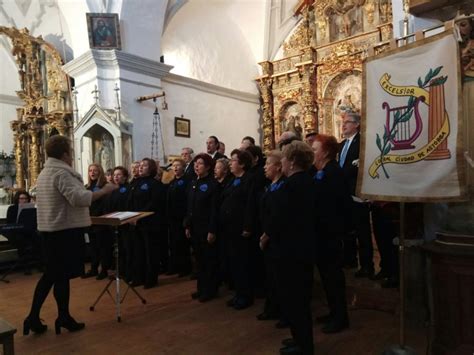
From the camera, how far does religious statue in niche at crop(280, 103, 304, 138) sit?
10258mm

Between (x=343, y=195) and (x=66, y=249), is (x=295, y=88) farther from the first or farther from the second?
(x=66, y=249)

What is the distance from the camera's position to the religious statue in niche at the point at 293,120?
33.7 feet

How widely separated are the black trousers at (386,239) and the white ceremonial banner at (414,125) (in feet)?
3.22

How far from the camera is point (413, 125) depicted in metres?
2.56

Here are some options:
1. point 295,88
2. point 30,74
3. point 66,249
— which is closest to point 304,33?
point 295,88

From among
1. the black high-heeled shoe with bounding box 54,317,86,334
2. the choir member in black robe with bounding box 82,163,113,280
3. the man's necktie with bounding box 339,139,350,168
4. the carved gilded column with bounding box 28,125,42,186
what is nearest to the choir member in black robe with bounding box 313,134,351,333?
the man's necktie with bounding box 339,139,350,168

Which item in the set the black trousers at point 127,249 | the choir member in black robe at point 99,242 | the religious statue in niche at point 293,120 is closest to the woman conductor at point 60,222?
the black trousers at point 127,249

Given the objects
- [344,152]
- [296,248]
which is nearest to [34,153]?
[344,152]

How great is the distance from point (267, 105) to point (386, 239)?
7543mm

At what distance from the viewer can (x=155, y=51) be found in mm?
8555

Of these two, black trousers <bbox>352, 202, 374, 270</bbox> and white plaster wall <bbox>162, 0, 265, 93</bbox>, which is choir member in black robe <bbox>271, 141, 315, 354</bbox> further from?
white plaster wall <bbox>162, 0, 265, 93</bbox>

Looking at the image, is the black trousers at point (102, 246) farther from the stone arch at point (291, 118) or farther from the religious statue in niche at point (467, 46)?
the stone arch at point (291, 118)

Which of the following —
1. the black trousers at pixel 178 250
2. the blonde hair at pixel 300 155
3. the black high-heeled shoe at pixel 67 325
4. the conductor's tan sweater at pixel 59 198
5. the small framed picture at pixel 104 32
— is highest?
the small framed picture at pixel 104 32

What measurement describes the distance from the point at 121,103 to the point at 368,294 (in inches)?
236
